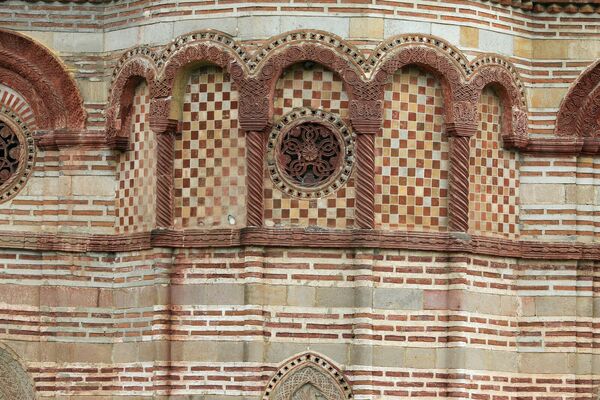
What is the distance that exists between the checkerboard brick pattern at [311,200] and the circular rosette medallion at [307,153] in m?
0.08

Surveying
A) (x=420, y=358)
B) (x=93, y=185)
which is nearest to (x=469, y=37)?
(x=420, y=358)

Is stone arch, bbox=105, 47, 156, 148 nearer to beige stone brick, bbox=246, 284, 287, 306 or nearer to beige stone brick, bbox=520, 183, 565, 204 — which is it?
beige stone brick, bbox=246, 284, 287, 306

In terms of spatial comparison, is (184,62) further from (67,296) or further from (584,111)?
(584,111)

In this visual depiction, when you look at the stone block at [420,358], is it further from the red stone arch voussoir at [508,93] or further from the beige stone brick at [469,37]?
the beige stone brick at [469,37]

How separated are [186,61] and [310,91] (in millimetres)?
1417

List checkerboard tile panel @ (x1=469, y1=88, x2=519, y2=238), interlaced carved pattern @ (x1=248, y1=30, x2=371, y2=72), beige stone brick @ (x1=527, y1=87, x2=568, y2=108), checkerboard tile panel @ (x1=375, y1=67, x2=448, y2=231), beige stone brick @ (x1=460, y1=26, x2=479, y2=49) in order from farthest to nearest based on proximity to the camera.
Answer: beige stone brick @ (x1=527, y1=87, x2=568, y2=108) → checkerboard tile panel @ (x1=469, y1=88, x2=519, y2=238) → beige stone brick @ (x1=460, y1=26, x2=479, y2=49) → checkerboard tile panel @ (x1=375, y1=67, x2=448, y2=231) → interlaced carved pattern @ (x1=248, y1=30, x2=371, y2=72)

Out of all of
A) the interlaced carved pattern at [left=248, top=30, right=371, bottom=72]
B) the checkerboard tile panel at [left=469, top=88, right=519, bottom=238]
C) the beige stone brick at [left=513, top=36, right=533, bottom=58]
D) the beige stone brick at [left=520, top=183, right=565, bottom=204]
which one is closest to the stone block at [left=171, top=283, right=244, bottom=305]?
the interlaced carved pattern at [left=248, top=30, right=371, bottom=72]

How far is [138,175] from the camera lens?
26500 mm

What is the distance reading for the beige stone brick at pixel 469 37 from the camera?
85.9ft

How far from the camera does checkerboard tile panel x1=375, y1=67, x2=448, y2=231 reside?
25.8m

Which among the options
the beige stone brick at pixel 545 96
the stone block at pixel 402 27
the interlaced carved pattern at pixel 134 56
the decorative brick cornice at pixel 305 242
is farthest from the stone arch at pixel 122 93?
the beige stone brick at pixel 545 96

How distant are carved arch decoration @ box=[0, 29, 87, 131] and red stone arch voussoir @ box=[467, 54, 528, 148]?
15.2ft

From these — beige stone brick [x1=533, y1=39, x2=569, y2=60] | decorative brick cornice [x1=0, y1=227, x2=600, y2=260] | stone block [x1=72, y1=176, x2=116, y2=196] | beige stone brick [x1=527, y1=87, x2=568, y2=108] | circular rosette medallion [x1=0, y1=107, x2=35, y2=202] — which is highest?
beige stone brick [x1=533, y1=39, x2=569, y2=60]

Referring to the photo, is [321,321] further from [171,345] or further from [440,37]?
[440,37]
